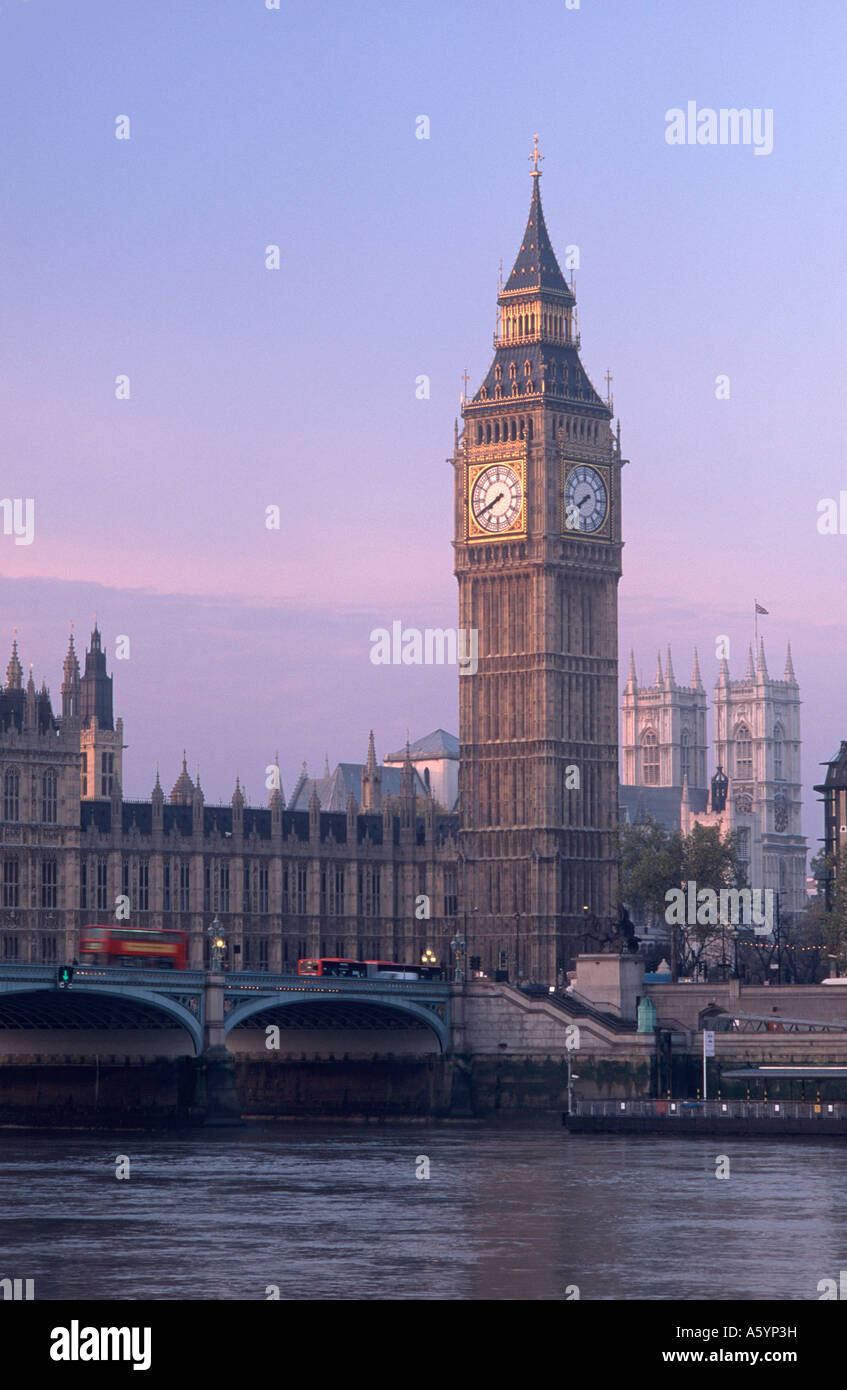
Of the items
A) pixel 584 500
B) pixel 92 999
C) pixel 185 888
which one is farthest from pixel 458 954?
pixel 92 999

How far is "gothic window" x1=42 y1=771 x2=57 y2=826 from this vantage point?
5167 inches

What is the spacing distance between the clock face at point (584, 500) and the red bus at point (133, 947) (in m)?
42.9

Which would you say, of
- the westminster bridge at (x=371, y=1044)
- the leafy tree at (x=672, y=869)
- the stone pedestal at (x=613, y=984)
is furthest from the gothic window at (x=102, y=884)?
the leafy tree at (x=672, y=869)

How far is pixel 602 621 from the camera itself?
15038 cm

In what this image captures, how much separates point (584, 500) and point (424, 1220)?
86968 millimetres

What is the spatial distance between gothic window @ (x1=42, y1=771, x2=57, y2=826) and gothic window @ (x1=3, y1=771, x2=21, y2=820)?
1673 mm

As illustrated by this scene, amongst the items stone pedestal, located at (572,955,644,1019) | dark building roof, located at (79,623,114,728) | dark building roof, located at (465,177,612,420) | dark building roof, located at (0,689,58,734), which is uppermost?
dark building roof, located at (465,177,612,420)

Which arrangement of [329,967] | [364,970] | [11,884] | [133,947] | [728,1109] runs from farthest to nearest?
[11,884], [364,970], [329,967], [133,947], [728,1109]

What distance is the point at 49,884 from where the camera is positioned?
430ft

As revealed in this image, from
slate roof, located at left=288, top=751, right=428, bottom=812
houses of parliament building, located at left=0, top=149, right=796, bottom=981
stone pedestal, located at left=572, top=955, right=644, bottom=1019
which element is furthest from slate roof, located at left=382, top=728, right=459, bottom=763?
stone pedestal, located at left=572, top=955, right=644, bottom=1019

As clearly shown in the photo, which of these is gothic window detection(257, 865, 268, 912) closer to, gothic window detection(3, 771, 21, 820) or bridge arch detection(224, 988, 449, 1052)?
gothic window detection(3, 771, 21, 820)

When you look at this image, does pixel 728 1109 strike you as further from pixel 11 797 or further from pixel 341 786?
pixel 341 786

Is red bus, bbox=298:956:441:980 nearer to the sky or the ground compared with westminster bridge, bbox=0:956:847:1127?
nearer to the sky

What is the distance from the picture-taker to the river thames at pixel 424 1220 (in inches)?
2063
